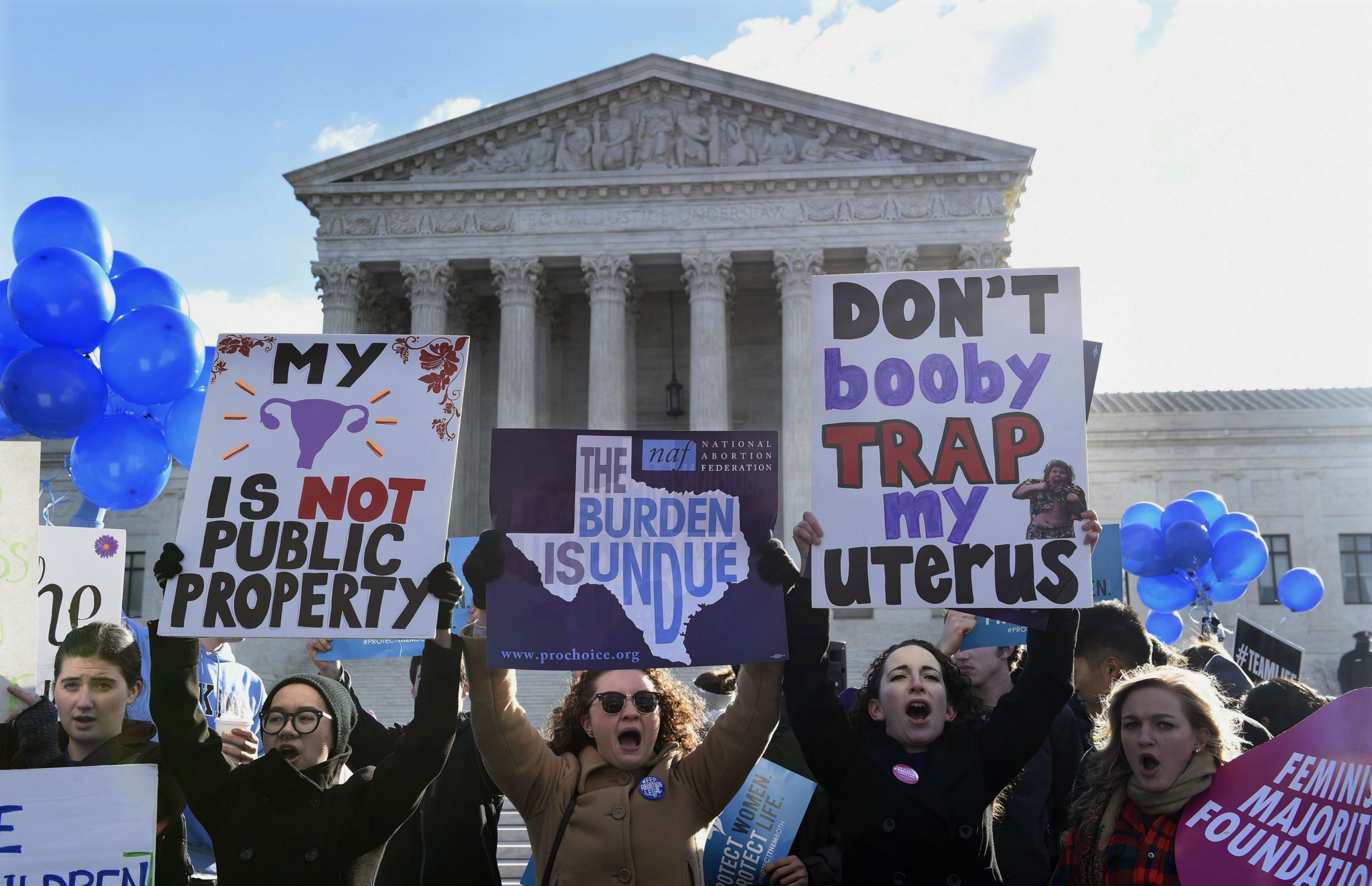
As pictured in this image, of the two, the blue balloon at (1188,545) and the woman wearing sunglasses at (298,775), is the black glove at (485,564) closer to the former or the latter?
the woman wearing sunglasses at (298,775)

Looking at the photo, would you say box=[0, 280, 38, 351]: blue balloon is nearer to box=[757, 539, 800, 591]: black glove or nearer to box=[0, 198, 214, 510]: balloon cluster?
box=[0, 198, 214, 510]: balloon cluster

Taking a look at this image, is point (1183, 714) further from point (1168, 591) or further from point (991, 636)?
point (1168, 591)

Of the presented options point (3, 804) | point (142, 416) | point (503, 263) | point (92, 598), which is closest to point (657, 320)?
point (503, 263)

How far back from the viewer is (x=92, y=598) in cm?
678

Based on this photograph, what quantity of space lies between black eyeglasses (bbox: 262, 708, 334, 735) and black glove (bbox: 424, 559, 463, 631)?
0.59 meters

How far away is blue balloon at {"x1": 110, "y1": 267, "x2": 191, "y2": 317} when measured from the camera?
951 cm

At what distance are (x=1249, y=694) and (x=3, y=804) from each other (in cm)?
602

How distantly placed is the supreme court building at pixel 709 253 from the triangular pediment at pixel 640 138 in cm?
6

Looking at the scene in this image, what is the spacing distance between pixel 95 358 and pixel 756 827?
6.98 metres

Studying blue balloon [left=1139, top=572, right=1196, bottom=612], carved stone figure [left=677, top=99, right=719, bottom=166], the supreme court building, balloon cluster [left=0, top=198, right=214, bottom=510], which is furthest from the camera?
carved stone figure [left=677, top=99, right=719, bottom=166]

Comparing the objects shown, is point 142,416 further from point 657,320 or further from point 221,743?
point 657,320

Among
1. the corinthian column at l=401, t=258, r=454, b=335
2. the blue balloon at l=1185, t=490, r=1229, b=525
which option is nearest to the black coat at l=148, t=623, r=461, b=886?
the blue balloon at l=1185, t=490, r=1229, b=525

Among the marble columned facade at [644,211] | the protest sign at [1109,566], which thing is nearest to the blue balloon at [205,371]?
the protest sign at [1109,566]

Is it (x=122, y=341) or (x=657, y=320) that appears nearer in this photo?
(x=122, y=341)
